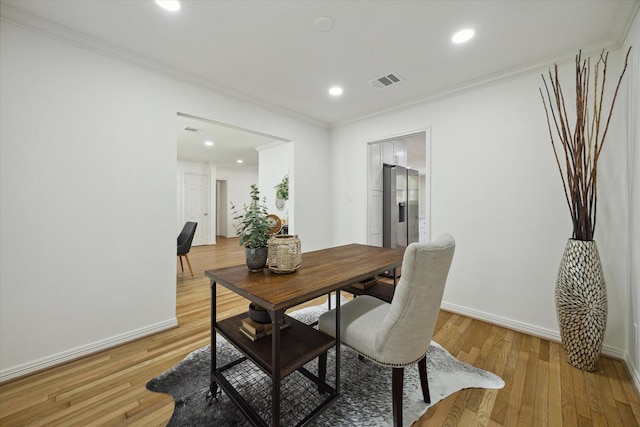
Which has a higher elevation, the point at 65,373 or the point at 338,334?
the point at 338,334

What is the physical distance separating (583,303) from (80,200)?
3715mm

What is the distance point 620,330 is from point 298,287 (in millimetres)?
2548

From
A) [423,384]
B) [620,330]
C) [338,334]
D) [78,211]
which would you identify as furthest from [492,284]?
[78,211]

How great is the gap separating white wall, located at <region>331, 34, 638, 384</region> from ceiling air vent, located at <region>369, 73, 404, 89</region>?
62 cm

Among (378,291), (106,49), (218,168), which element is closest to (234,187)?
(218,168)

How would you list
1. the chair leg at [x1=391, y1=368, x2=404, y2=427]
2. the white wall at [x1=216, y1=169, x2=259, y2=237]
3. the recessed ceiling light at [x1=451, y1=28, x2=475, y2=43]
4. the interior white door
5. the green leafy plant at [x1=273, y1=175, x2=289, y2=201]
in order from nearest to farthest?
the chair leg at [x1=391, y1=368, x2=404, y2=427]
the recessed ceiling light at [x1=451, y1=28, x2=475, y2=43]
the green leafy plant at [x1=273, y1=175, x2=289, y2=201]
the interior white door
the white wall at [x1=216, y1=169, x2=259, y2=237]

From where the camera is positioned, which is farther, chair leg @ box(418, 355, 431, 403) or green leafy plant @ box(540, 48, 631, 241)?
green leafy plant @ box(540, 48, 631, 241)

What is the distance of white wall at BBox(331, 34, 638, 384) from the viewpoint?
6.31 feet

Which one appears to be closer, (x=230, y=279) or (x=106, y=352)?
(x=230, y=279)

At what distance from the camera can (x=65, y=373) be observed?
68.8 inches

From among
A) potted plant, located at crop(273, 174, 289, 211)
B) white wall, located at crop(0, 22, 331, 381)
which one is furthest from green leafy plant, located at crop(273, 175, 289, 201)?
white wall, located at crop(0, 22, 331, 381)

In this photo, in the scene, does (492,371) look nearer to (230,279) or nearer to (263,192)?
(230,279)

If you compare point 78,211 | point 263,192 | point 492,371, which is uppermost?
point 263,192

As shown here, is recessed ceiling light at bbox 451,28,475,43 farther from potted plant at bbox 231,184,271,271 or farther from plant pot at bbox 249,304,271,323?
plant pot at bbox 249,304,271,323
